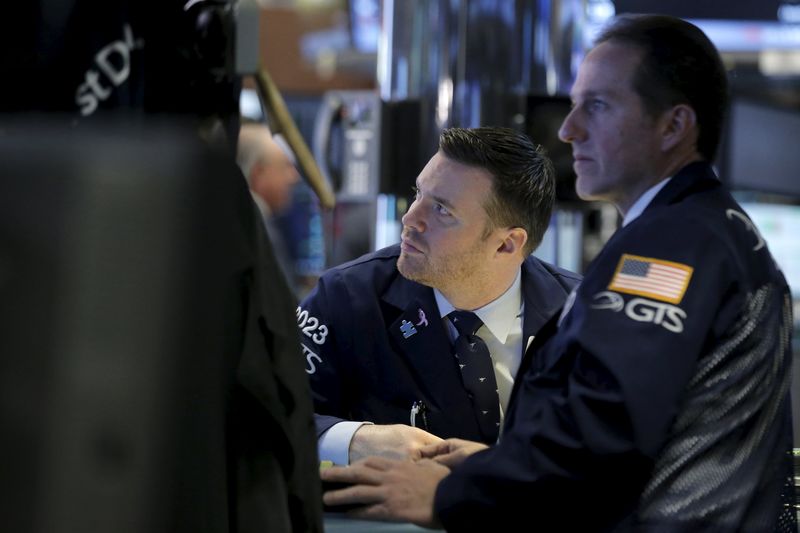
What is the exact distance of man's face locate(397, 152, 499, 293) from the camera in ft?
7.30

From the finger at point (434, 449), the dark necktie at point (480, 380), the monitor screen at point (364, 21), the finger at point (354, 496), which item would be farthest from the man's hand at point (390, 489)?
the monitor screen at point (364, 21)

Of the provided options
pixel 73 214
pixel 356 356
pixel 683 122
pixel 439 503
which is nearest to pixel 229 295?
pixel 73 214

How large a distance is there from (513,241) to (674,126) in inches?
25.7

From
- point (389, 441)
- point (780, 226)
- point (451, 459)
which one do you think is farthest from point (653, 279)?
point (780, 226)

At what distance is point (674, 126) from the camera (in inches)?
67.6

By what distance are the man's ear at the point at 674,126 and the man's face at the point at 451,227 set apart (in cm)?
60

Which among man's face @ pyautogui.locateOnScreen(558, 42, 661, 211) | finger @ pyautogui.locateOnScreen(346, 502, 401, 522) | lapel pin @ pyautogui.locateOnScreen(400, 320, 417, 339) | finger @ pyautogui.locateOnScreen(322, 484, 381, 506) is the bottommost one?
finger @ pyautogui.locateOnScreen(346, 502, 401, 522)

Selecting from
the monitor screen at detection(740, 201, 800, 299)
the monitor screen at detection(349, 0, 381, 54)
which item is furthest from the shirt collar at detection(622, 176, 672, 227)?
the monitor screen at detection(349, 0, 381, 54)

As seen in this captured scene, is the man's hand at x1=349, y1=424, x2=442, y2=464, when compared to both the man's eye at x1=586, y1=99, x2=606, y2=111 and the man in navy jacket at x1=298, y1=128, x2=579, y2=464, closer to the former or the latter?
the man in navy jacket at x1=298, y1=128, x2=579, y2=464

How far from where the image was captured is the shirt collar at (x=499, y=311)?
2.22 metres

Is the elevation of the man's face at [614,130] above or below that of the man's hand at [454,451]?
above

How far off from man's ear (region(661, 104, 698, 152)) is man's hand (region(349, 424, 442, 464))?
22.5 inches

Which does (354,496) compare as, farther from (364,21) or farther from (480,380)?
(364,21)

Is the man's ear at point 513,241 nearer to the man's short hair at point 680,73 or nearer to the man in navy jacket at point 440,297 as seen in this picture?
the man in navy jacket at point 440,297
